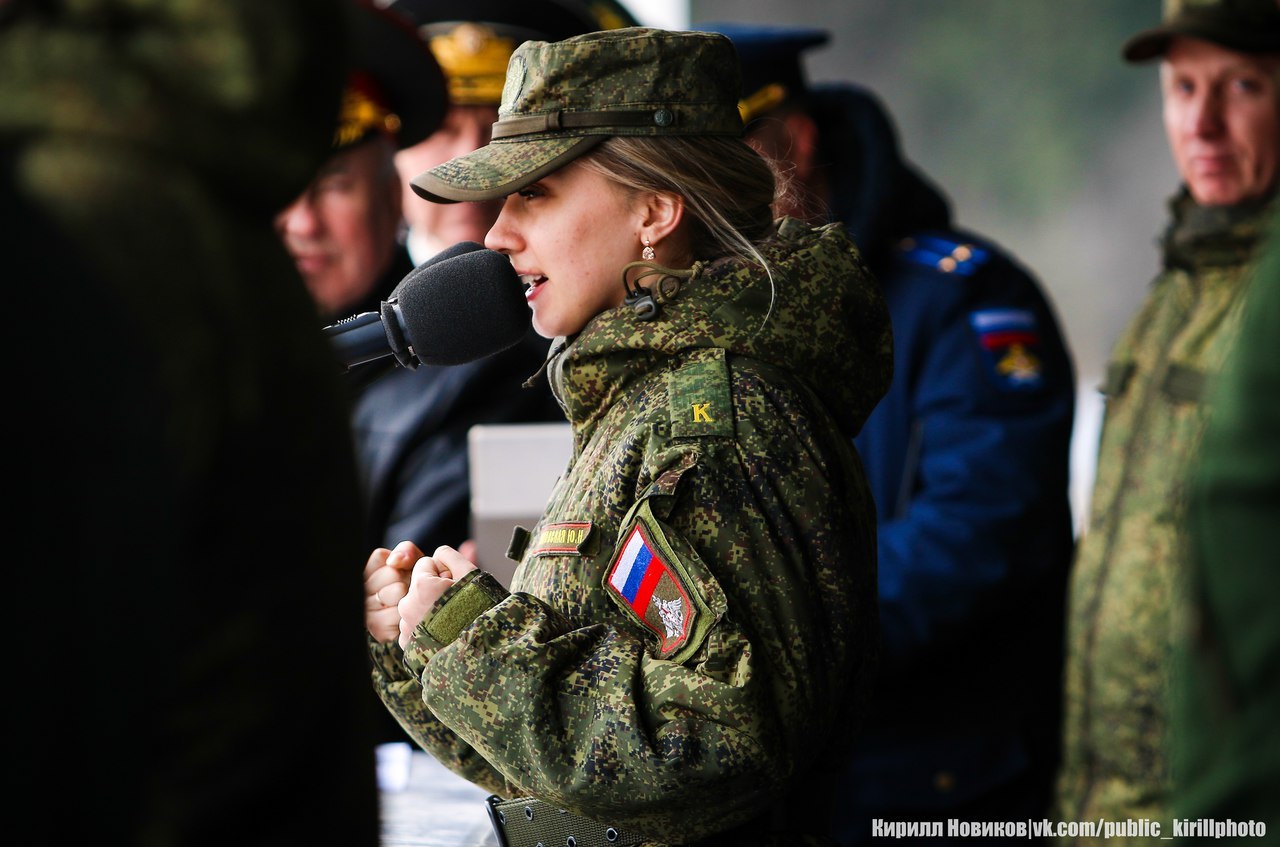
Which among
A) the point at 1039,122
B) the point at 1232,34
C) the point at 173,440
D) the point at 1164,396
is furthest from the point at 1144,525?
the point at 1039,122

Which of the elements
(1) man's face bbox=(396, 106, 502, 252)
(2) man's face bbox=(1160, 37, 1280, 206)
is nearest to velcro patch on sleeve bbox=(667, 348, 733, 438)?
(2) man's face bbox=(1160, 37, 1280, 206)

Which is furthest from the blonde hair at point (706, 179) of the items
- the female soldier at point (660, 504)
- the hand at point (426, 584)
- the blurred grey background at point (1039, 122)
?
the blurred grey background at point (1039, 122)

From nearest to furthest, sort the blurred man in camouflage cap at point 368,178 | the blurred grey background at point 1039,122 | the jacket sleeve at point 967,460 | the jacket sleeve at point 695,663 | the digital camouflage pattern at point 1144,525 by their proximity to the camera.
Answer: the jacket sleeve at point 695,663, the digital camouflage pattern at point 1144,525, the jacket sleeve at point 967,460, the blurred man in camouflage cap at point 368,178, the blurred grey background at point 1039,122

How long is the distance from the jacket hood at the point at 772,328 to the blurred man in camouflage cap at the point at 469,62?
4.73 ft

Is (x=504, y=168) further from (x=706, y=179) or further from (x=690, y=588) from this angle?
(x=690, y=588)

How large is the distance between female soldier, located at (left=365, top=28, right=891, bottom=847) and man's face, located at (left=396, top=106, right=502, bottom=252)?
128 cm

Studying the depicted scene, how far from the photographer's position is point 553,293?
5.42 ft

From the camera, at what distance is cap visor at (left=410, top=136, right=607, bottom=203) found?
5.26ft

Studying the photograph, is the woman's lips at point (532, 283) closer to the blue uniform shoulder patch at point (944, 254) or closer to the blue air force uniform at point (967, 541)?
the blue air force uniform at point (967, 541)

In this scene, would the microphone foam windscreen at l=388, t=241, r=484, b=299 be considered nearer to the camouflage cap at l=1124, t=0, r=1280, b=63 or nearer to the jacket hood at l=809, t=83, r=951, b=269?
the jacket hood at l=809, t=83, r=951, b=269

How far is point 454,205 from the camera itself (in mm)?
2977

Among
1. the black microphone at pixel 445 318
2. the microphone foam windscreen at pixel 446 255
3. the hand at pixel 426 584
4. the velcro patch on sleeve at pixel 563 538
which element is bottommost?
the hand at pixel 426 584

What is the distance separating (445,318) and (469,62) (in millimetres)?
1627

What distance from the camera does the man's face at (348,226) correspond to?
2.96 m
